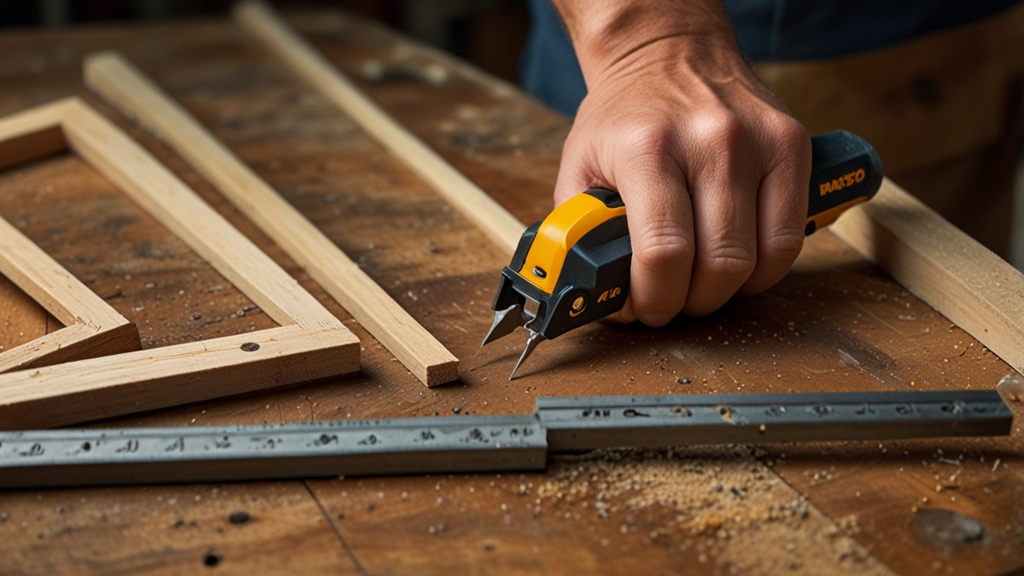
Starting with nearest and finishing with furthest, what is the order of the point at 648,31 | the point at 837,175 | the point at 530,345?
the point at 530,345, the point at 837,175, the point at 648,31

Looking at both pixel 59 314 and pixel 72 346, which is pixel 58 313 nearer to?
pixel 59 314

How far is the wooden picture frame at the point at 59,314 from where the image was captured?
1095 millimetres

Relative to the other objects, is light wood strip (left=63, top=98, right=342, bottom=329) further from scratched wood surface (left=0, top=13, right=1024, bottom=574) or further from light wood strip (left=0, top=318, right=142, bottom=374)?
light wood strip (left=0, top=318, right=142, bottom=374)

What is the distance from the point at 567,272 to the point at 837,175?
46 cm

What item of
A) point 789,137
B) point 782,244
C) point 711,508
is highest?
point 789,137

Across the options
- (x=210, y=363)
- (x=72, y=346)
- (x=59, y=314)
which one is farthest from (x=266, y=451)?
(x=59, y=314)

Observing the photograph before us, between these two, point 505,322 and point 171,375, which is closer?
point 171,375

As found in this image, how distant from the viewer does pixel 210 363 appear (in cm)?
108

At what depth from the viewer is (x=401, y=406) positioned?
3.59 feet

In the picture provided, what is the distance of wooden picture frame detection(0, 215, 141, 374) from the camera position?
3.59 feet

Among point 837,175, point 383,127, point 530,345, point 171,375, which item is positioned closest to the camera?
point 171,375

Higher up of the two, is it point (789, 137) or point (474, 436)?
point (789, 137)

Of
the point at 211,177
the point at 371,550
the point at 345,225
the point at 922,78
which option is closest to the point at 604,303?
the point at 371,550

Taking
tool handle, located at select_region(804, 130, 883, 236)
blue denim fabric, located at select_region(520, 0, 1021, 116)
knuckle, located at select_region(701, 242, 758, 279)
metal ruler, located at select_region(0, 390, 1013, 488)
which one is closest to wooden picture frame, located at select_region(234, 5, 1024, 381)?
tool handle, located at select_region(804, 130, 883, 236)
